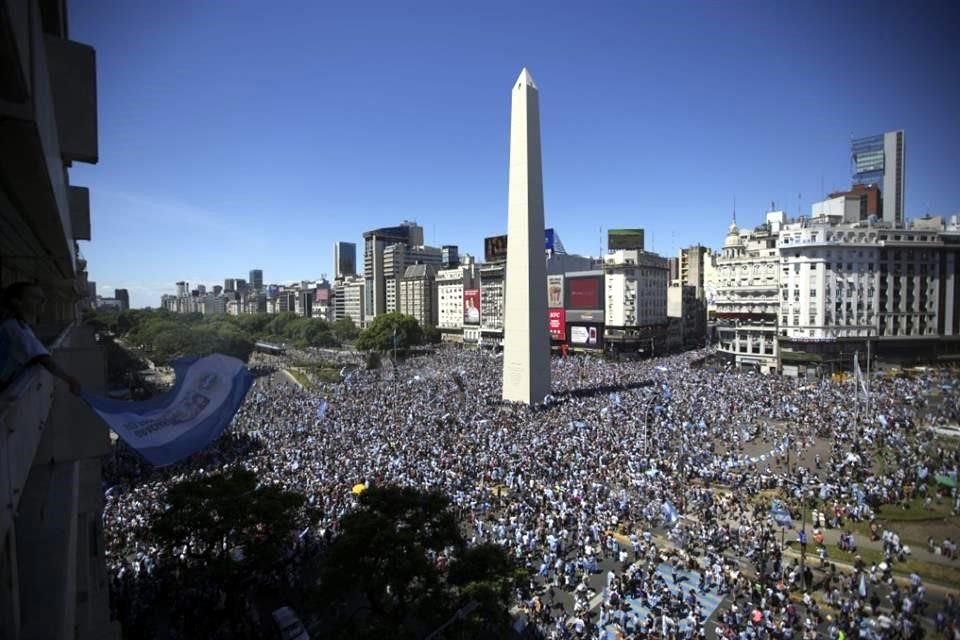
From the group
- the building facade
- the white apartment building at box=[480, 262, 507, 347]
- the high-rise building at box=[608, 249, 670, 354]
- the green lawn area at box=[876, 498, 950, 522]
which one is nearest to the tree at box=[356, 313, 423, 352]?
the white apartment building at box=[480, 262, 507, 347]

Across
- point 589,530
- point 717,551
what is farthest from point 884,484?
point 589,530

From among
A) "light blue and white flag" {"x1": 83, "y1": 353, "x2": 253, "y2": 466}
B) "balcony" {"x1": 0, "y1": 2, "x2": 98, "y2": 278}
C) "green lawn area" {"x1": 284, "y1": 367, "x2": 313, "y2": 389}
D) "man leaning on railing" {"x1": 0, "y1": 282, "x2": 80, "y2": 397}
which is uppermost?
"balcony" {"x1": 0, "y1": 2, "x2": 98, "y2": 278}

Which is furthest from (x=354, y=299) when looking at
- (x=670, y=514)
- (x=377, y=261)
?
(x=670, y=514)

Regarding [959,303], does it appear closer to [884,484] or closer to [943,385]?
[884,484]

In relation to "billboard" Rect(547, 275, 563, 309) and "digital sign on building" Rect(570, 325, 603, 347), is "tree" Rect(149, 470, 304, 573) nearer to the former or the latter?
"digital sign on building" Rect(570, 325, 603, 347)

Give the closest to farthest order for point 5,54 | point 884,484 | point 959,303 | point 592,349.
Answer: point 5,54
point 884,484
point 959,303
point 592,349

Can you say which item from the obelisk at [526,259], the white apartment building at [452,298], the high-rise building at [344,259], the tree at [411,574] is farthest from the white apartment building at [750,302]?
the high-rise building at [344,259]
